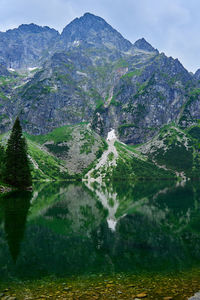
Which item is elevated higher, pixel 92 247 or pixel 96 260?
pixel 92 247

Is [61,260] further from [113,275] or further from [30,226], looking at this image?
[30,226]

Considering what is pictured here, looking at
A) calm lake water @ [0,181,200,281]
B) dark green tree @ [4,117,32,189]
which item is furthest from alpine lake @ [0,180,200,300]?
dark green tree @ [4,117,32,189]

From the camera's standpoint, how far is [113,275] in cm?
1973

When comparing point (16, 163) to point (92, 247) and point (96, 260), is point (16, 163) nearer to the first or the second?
point (92, 247)

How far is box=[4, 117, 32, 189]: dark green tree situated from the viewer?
290ft

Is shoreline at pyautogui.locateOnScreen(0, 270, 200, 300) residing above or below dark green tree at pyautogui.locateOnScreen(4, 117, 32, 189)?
below

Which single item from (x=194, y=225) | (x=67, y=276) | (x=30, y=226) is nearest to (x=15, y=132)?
(x=30, y=226)

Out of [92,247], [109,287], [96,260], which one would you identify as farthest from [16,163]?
[109,287]

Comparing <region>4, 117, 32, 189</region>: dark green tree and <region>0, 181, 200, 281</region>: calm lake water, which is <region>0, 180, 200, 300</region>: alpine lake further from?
<region>4, 117, 32, 189</region>: dark green tree

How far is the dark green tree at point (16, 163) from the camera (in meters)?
88.2

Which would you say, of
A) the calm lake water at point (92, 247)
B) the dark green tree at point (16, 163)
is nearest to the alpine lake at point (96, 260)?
the calm lake water at point (92, 247)

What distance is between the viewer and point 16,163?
8925 cm

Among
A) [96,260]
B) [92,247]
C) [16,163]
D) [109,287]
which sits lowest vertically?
[109,287]

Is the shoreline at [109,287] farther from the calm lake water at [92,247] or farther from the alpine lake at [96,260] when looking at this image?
the calm lake water at [92,247]
